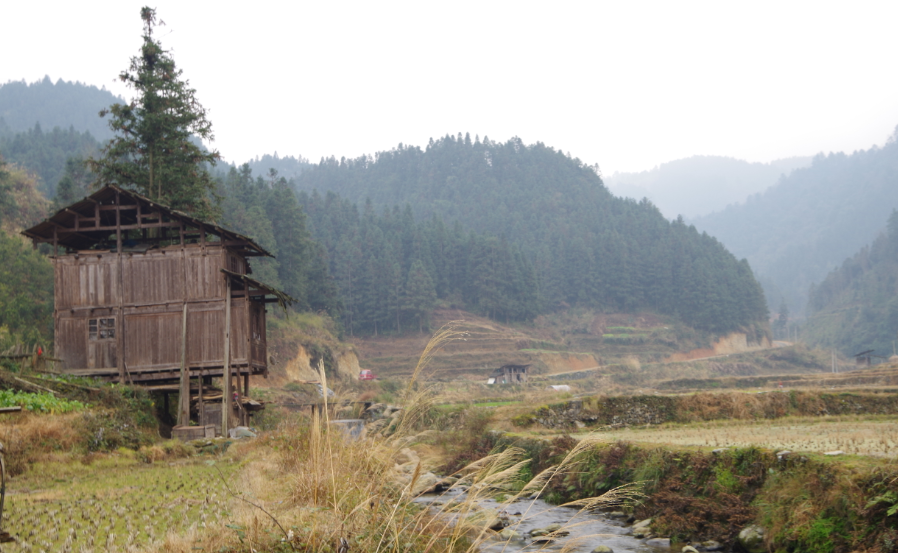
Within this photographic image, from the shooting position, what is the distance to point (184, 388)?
23.3m

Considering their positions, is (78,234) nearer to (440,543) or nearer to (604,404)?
(604,404)

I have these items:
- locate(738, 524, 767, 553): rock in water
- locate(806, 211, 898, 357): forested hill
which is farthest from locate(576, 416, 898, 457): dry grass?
locate(806, 211, 898, 357): forested hill

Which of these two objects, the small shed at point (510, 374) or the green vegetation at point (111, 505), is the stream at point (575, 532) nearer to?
the green vegetation at point (111, 505)

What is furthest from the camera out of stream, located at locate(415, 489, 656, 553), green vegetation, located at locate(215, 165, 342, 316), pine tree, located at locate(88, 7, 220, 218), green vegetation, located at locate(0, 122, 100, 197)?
green vegetation, located at locate(0, 122, 100, 197)

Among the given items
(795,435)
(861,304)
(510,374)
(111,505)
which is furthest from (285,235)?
(861,304)

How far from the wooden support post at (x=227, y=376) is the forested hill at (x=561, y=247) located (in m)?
63.8

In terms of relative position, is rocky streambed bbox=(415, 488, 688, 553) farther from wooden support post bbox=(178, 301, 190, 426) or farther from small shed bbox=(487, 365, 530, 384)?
small shed bbox=(487, 365, 530, 384)

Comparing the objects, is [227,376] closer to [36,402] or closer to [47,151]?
[36,402]

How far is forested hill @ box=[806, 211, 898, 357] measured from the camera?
113m

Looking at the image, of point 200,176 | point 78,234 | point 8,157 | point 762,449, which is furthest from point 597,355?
point 8,157

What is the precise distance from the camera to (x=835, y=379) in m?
36.2

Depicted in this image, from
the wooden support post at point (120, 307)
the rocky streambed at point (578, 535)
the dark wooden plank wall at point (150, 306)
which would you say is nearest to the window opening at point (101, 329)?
the dark wooden plank wall at point (150, 306)

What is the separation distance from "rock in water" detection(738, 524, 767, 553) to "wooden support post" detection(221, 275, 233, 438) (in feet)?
58.5

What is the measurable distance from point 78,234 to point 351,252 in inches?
2662
